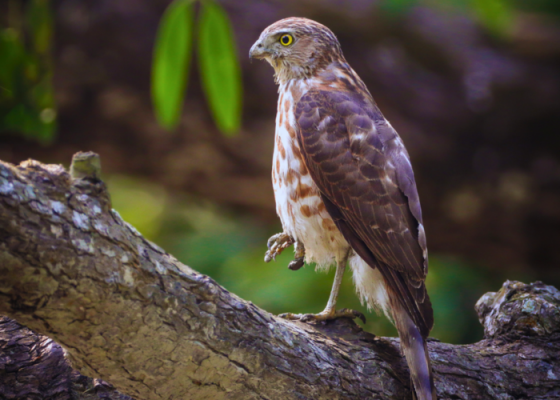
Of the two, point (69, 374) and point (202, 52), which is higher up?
point (202, 52)

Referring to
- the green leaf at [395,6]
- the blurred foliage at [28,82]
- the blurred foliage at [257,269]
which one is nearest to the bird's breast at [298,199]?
the blurred foliage at [257,269]

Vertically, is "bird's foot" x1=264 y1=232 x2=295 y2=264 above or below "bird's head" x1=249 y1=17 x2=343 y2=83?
below

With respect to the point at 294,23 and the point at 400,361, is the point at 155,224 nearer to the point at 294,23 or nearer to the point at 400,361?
the point at 294,23

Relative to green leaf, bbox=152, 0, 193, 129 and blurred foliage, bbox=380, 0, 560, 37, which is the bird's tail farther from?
blurred foliage, bbox=380, 0, 560, 37

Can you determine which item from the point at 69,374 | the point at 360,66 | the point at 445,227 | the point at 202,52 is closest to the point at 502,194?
the point at 445,227

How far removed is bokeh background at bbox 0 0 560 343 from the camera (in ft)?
14.9

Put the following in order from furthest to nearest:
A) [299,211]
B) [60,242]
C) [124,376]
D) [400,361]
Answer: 1. [299,211]
2. [400,361]
3. [124,376]
4. [60,242]

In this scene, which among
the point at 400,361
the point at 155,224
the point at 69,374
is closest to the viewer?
the point at 69,374

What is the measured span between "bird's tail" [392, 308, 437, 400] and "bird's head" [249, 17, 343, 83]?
4.70 ft

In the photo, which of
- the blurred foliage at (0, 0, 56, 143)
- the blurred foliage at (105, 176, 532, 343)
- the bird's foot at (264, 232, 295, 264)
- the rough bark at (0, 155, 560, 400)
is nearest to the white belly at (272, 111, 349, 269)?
the bird's foot at (264, 232, 295, 264)

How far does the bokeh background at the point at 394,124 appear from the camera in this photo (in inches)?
179

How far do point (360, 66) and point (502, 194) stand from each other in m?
1.81

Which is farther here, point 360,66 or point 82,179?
point 360,66

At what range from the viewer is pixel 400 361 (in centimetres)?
241
